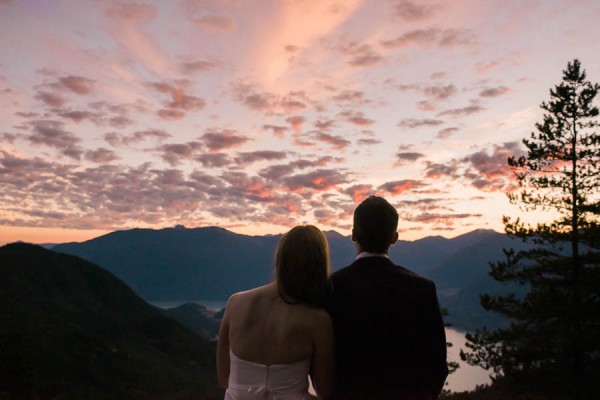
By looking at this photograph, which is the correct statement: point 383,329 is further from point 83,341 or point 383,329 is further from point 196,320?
point 196,320

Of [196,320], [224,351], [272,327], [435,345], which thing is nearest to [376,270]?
[435,345]

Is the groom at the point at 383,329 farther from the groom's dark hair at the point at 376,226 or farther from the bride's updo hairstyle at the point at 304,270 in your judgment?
the bride's updo hairstyle at the point at 304,270

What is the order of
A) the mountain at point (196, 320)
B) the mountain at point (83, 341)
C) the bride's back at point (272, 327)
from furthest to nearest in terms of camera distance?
the mountain at point (196, 320)
the mountain at point (83, 341)
the bride's back at point (272, 327)

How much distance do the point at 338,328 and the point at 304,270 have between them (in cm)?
48

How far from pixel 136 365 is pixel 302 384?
3000 inches

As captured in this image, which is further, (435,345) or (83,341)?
(83,341)

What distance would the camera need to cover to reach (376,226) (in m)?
3.54

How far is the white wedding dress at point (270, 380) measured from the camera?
3.43 meters

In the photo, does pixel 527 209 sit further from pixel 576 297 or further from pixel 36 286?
pixel 36 286

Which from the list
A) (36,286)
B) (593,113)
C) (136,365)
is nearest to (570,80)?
(593,113)

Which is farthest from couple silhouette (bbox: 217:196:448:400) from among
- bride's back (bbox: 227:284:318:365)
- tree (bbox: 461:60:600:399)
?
tree (bbox: 461:60:600:399)

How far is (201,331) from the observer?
160500 mm

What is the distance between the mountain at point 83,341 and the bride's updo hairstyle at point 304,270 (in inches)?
792

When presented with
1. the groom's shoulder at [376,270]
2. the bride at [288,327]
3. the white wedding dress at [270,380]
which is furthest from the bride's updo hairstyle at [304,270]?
the white wedding dress at [270,380]
